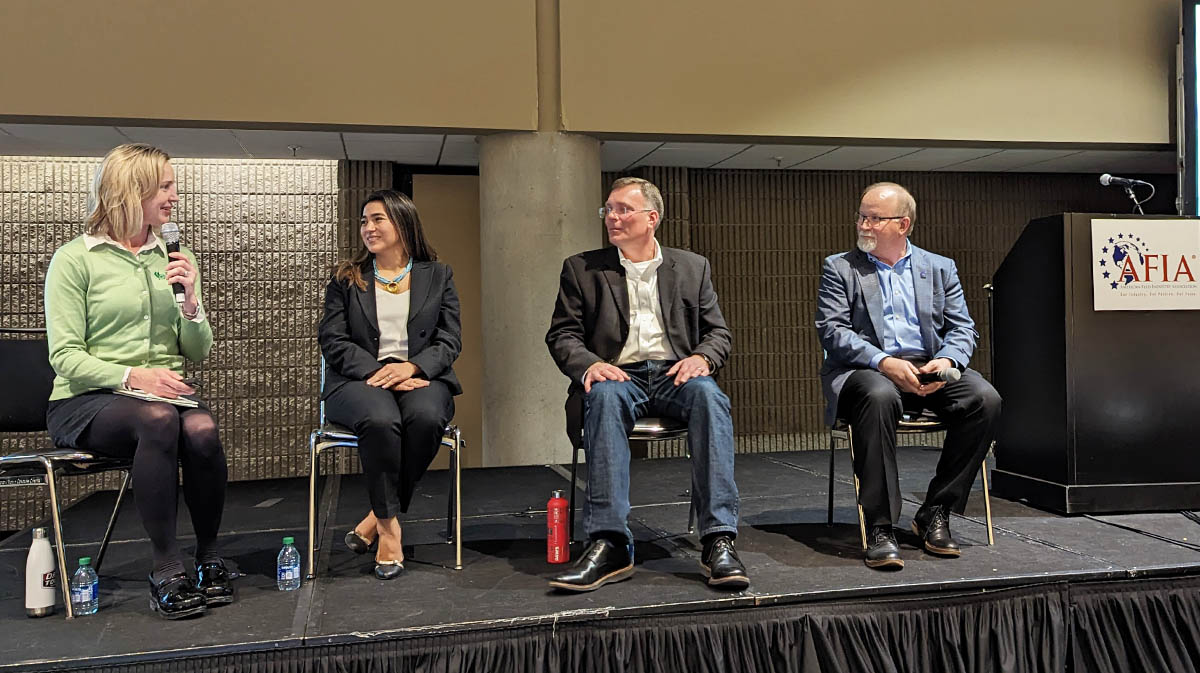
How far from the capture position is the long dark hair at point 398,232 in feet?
9.11

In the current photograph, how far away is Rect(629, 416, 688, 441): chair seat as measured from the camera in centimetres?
260

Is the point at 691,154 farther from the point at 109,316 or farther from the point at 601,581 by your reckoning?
the point at 109,316

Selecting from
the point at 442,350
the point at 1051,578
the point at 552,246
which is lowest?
the point at 1051,578

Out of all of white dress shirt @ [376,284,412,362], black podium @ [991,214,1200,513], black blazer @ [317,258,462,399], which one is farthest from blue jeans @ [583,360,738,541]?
black podium @ [991,214,1200,513]

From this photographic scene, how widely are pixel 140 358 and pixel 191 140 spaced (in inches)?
125

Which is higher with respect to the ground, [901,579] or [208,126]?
[208,126]

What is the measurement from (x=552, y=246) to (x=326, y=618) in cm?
322

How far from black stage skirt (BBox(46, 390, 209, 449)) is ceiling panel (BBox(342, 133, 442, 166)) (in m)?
3.05

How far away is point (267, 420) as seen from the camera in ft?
19.5

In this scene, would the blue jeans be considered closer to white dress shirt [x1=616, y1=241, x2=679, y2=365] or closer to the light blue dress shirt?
white dress shirt [x1=616, y1=241, x2=679, y2=365]

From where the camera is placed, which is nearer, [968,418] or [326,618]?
[326,618]

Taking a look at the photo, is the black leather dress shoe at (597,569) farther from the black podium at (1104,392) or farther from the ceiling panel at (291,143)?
the ceiling panel at (291,143)

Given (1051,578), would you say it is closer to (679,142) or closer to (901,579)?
(901,579)

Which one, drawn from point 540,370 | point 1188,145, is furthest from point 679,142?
point 1188,145
